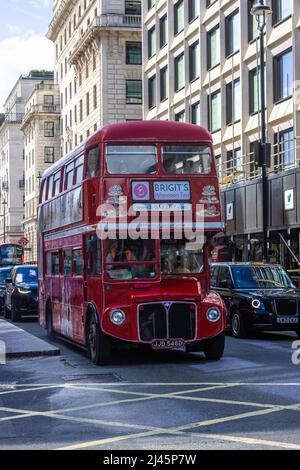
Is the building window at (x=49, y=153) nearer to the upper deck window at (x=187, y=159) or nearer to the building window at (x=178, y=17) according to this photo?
the building window at (x=178, y=17)

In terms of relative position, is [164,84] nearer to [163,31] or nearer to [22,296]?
[163,31]

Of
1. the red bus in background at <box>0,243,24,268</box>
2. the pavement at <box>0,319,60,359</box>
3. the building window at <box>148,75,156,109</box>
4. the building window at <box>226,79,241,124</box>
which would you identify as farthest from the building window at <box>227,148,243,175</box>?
the red bus in background at <box>0,243,24,268</box>

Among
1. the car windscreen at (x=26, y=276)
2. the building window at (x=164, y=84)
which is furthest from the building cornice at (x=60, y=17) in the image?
the car windscreen at (x=26, y=276)

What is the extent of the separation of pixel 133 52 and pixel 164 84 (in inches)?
775

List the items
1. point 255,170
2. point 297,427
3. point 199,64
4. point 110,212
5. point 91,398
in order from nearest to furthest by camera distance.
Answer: point 297,427
point 91,398
point 110,212
point 255,170
point 199,64

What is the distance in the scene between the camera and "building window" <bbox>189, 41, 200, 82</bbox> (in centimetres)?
4653

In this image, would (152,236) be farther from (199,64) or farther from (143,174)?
(199,64)

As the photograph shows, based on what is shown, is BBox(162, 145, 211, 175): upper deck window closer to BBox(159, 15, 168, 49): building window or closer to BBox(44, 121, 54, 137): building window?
BBox(159, 15, 168, 49): building window

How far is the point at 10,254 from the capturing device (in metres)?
61.6

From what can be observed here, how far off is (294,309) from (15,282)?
1218 cm

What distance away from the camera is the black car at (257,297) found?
67.4 feet

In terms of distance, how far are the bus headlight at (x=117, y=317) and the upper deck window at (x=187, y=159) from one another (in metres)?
2.63

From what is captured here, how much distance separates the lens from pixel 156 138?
15.7 metres
